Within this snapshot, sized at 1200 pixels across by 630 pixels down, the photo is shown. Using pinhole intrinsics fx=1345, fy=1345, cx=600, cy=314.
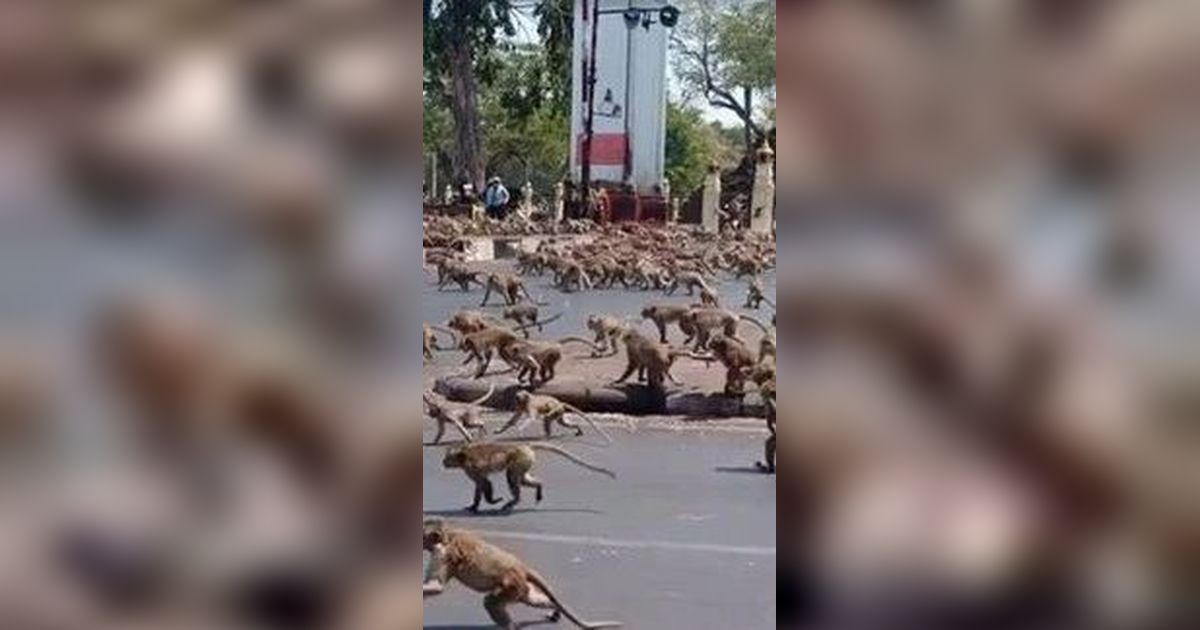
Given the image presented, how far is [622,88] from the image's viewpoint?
1.32 metres

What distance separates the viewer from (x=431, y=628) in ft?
4.74

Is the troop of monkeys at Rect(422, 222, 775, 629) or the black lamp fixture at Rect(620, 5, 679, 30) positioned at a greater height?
the black lamp fixture at Rect(620, 5, 679, 30)

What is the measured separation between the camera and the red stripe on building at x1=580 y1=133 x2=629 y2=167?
1.45m

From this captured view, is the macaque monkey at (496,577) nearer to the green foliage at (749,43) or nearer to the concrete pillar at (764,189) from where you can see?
the concrete pillar at (764,189)

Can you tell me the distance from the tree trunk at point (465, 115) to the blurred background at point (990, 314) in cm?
48

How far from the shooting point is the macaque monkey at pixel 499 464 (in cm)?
189

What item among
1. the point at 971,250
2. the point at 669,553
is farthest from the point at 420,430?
the point at 669,553

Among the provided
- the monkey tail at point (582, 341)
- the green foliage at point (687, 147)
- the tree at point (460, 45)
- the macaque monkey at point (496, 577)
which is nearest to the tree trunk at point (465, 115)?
the tree at point (460, 45)

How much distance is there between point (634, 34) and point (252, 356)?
2.29 ft

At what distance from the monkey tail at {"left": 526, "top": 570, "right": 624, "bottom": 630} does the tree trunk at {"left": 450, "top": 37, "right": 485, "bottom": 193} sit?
1.46 feet

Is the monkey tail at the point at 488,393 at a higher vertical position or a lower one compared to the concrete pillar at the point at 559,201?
lower

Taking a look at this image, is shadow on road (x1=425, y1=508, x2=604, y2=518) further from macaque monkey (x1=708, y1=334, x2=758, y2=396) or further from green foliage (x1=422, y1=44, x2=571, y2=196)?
macaque monkey (x1=708, y1=334, x2=758, y2=396)

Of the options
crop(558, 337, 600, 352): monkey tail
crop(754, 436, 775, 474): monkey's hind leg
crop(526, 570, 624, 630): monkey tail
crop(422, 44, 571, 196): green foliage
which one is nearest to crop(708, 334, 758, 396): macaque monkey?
crop(558, 337, 600, 352): monkey tail

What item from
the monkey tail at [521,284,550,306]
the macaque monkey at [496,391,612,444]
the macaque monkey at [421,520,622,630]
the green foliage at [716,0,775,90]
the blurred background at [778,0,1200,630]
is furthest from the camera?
the monkey tail at [521,284,550,306]
